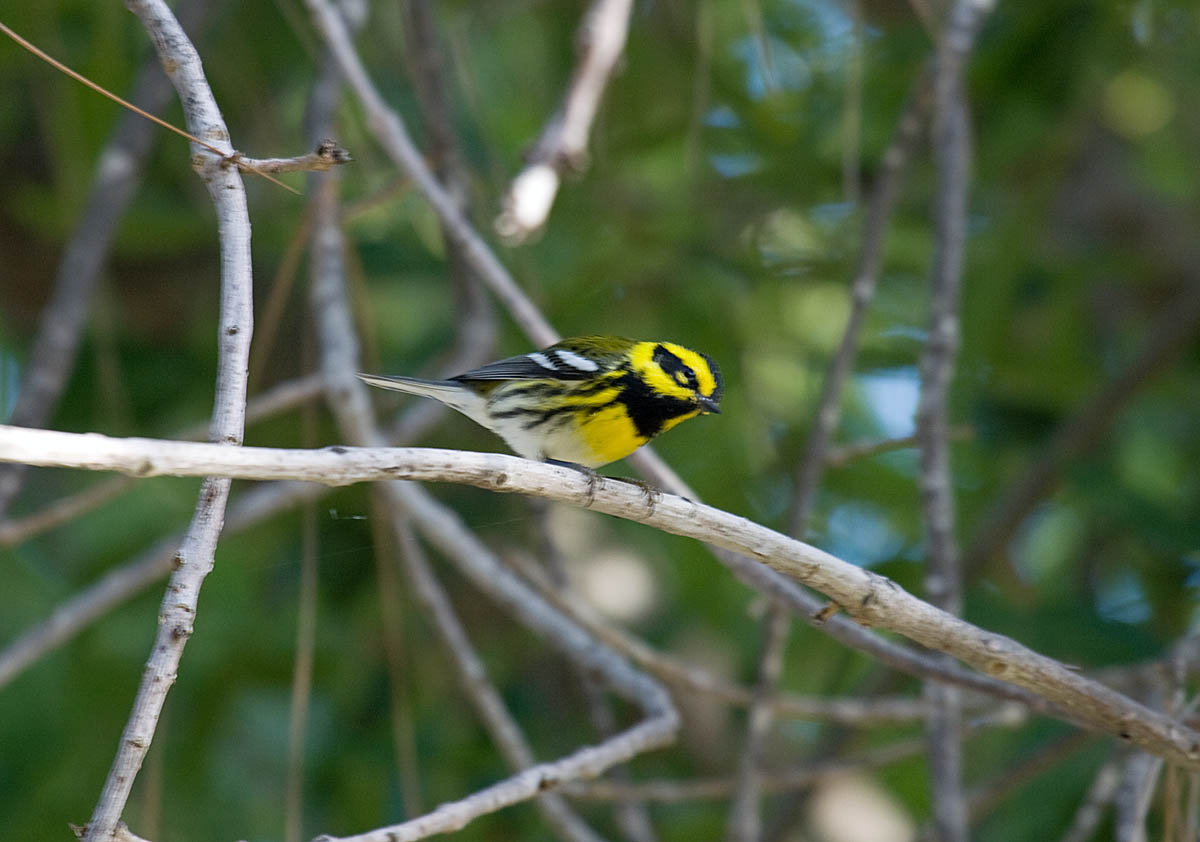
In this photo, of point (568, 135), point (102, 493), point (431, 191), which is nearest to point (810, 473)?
point (568, 135)

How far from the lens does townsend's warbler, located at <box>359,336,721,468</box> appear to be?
9.87 feet

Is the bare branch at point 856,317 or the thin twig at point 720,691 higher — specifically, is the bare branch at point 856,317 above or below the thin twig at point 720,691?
above

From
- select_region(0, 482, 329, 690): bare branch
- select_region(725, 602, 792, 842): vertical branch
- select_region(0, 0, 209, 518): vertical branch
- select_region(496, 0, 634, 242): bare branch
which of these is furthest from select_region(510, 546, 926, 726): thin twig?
select_region(0, 0, 209, 518): vertical branch

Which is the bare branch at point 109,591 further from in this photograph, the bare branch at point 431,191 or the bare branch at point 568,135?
the bare branch at point 568,135

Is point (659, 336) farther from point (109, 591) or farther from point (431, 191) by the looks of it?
point (109, 591)

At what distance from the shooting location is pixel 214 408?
137cm

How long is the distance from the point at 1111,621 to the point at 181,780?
101 inches

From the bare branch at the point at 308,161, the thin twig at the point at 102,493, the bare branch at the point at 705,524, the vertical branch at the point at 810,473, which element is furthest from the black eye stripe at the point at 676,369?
the bare branch at the point at 308,161

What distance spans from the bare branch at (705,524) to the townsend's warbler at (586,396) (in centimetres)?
114

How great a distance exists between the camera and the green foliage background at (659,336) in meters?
3.38

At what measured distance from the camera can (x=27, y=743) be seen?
2861 mm

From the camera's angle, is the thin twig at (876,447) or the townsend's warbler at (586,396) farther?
the townsend's warbler at (586,396)

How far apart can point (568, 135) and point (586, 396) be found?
2.48 feet

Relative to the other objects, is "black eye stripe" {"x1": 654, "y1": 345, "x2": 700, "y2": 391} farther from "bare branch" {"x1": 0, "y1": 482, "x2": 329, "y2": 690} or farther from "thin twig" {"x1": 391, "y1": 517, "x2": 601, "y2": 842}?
"bare branch" {"x1": 0, "y1": 482, "x2": 329, "y2": 690}
